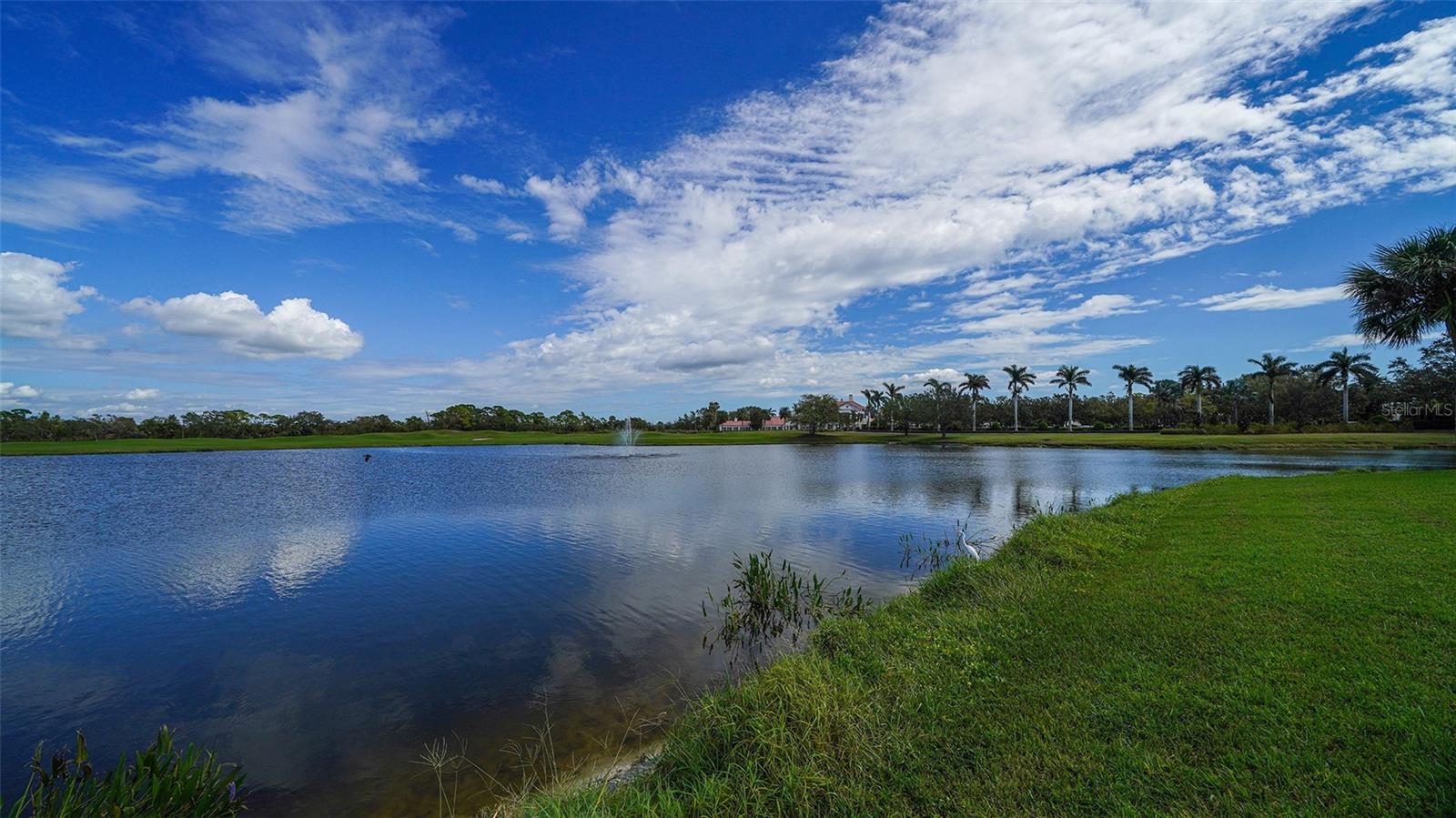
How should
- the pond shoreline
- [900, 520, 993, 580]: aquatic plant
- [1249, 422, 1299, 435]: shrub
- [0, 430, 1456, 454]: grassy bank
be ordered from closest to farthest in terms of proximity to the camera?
[900, 520, 993, 580]: aquatic plant
the pond shoreline
[0, 430, 1456, 454]: grassy bank
[1249, 422, 1299, 435]: shrub

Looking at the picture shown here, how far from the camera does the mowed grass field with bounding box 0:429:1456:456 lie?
5144 cm

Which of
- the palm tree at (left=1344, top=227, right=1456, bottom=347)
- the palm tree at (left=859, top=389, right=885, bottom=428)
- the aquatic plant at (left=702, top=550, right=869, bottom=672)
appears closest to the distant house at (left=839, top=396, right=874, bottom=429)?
the palm tree at (left=859, top=389, right=885, bottom=428)

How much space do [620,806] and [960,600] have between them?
6.76m

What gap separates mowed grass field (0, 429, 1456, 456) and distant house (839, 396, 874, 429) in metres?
32.0

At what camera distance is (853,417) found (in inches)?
5792

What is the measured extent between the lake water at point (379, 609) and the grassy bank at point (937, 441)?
38.7 m

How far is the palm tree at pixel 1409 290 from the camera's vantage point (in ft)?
72.4

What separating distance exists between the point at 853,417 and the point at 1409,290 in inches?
4884

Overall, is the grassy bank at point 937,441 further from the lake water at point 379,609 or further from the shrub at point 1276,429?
the lake water at point 379,609

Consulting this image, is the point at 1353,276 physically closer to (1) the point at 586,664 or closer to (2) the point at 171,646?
(1) the point at 586,664

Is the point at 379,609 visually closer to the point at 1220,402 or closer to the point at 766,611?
the point at 766,611

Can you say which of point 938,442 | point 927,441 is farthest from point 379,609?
point 927,441

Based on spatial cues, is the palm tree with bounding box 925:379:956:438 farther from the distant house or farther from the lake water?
the lake water

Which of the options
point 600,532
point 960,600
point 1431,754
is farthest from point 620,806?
point 600,532
